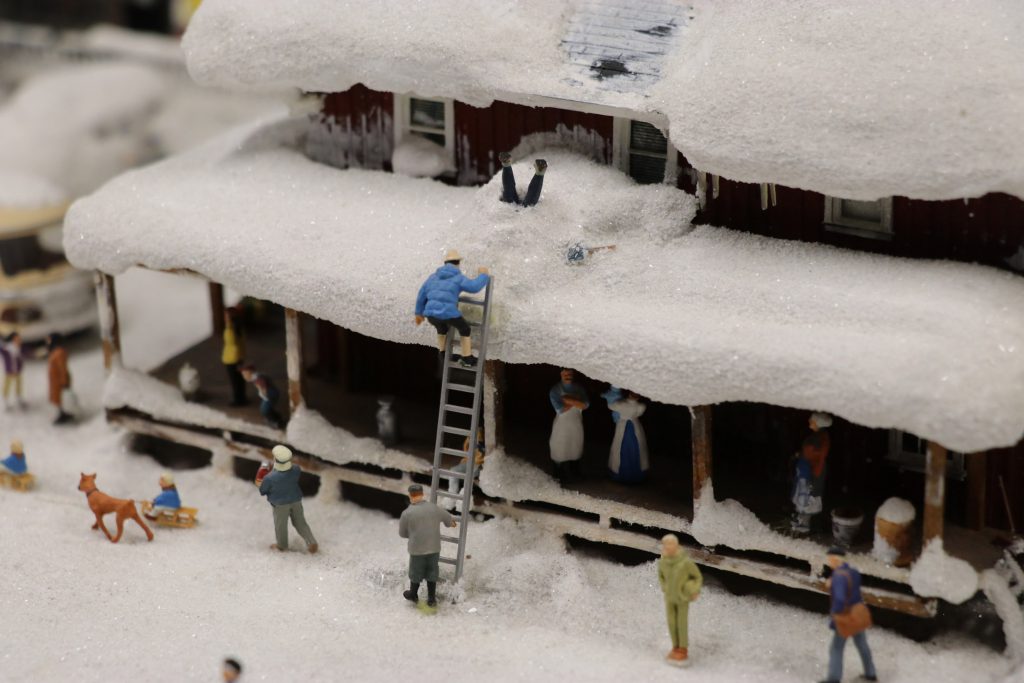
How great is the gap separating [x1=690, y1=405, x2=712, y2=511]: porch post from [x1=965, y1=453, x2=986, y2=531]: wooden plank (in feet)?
9.01

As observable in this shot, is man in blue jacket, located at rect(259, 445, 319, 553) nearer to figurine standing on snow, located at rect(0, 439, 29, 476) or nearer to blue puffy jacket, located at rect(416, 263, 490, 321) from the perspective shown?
blue puffy jacket, located at rect(416, 263, 490, 321)

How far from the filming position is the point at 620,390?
17266 millimetres

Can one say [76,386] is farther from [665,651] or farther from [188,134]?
[665,651]

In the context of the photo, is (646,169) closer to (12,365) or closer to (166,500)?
(166,500)

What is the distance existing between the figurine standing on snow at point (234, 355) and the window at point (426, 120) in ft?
9.96

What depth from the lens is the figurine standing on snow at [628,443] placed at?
17.2 metres

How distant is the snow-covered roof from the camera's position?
1549 cm

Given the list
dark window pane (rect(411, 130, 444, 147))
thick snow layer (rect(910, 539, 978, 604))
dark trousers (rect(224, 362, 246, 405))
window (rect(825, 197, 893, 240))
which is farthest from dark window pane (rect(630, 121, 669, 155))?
dark trousers (rect(224, 362, 246, 405))

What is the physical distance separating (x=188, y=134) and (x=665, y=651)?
A: 16.6 metres

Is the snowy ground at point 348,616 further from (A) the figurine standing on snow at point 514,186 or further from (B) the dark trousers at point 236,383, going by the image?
(A) the figurine standing on snow at point 514,186

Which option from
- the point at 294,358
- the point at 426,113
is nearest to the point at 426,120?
the point at 426,113

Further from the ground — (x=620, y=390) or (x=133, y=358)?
(x=620, y=390)

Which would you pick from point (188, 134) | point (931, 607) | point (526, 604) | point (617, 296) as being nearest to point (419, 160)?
point (617, 296)

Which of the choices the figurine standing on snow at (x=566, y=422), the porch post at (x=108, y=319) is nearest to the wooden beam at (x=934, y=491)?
the figurine standing on snow at (x=566, y=422)
